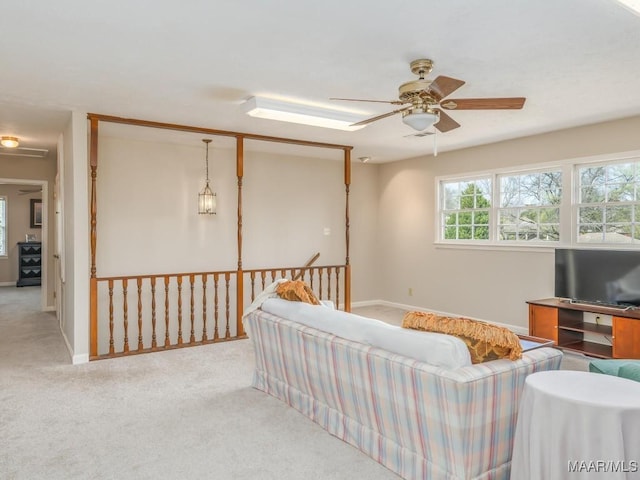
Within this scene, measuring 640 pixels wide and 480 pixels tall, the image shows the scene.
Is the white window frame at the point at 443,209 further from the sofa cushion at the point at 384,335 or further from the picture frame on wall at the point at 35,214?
the picture frame on wall at the point at 35,214

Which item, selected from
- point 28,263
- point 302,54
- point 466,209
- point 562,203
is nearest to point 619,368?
point 302,54

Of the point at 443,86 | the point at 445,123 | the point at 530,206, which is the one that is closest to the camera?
the point at 443,86

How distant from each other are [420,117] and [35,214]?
10241 millimetres

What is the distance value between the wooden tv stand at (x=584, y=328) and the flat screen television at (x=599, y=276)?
11 cm

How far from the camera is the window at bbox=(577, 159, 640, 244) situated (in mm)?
4738

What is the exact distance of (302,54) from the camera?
296 centimetres

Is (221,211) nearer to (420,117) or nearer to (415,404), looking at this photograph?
(420,117)

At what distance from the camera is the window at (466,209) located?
6.21 metres

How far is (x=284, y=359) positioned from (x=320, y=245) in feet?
13.4

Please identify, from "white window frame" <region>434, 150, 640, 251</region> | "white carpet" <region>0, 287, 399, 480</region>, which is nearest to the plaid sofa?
"white carpet" <region>0, 287, 399, 480</region>

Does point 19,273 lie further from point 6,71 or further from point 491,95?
point 491,95

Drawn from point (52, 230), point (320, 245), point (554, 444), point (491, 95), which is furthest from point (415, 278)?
point (52, 230)

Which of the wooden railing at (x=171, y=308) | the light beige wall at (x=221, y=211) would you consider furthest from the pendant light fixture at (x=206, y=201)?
the wooden railing at (x=171, y=308)

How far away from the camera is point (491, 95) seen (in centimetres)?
379
